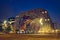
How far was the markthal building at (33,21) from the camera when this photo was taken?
293cm

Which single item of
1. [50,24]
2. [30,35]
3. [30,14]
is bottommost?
[30,35]

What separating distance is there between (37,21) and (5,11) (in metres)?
0.63

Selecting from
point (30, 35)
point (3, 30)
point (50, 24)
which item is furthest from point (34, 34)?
point (3, 30)

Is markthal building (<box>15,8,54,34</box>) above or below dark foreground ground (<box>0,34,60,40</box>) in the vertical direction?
above

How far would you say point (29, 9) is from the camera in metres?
2.98

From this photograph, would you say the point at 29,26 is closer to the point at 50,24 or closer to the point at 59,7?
the point at 50,24

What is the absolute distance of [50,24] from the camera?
9.56ft

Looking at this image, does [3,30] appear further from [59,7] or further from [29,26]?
[59,7]

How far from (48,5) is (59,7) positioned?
0.66 ft

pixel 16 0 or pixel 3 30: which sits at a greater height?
pixel 16 0

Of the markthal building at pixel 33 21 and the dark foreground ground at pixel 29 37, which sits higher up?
the markthal building at pixel 33 21

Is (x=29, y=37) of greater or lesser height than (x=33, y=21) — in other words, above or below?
below

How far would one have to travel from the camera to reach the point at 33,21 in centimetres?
296

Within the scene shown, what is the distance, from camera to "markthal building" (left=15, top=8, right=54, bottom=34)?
293 centimetres
